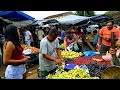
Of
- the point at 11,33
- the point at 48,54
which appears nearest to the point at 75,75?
the point at 48,54

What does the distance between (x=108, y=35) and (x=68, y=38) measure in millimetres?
1467

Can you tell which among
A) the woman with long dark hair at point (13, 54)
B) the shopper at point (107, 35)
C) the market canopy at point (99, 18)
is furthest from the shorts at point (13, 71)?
the market canopy at point (99, 18)

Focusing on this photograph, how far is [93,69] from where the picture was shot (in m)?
4.58

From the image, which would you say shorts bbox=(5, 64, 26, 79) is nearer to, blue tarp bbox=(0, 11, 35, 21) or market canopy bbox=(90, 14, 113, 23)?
blue tarp bbox=(0, 11, 35, 21)

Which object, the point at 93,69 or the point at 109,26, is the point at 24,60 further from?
the point at 109,26

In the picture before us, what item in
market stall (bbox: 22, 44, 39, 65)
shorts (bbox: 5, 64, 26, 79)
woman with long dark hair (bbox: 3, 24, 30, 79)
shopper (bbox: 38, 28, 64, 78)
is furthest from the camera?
market stall (bbox: 22, 44, 39, 65)

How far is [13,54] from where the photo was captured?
3678 mm

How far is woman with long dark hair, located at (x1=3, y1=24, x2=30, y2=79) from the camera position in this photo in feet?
11.8

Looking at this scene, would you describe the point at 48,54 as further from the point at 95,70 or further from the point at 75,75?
the point at 95,70

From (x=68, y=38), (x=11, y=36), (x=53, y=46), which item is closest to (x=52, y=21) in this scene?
(x=68, y=38)

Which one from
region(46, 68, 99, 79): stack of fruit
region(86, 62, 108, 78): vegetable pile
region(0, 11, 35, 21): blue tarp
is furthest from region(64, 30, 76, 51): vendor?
region(46, 68, 99, 79): stack of fruit

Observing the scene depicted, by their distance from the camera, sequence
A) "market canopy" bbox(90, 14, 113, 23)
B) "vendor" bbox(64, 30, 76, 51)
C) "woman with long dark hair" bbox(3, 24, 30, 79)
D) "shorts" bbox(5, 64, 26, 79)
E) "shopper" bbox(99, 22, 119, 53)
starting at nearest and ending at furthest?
"woman with long dark hair" bbox(3, 24, 30, 79) → "shorts" bbox(5, 64, 26, 79) → "shopper" bbox(99, 22, 119, 53) → "vendor" bbox(64, 30, 76, 51) → "market canopy" bbox(90, 14, 113, 23)
